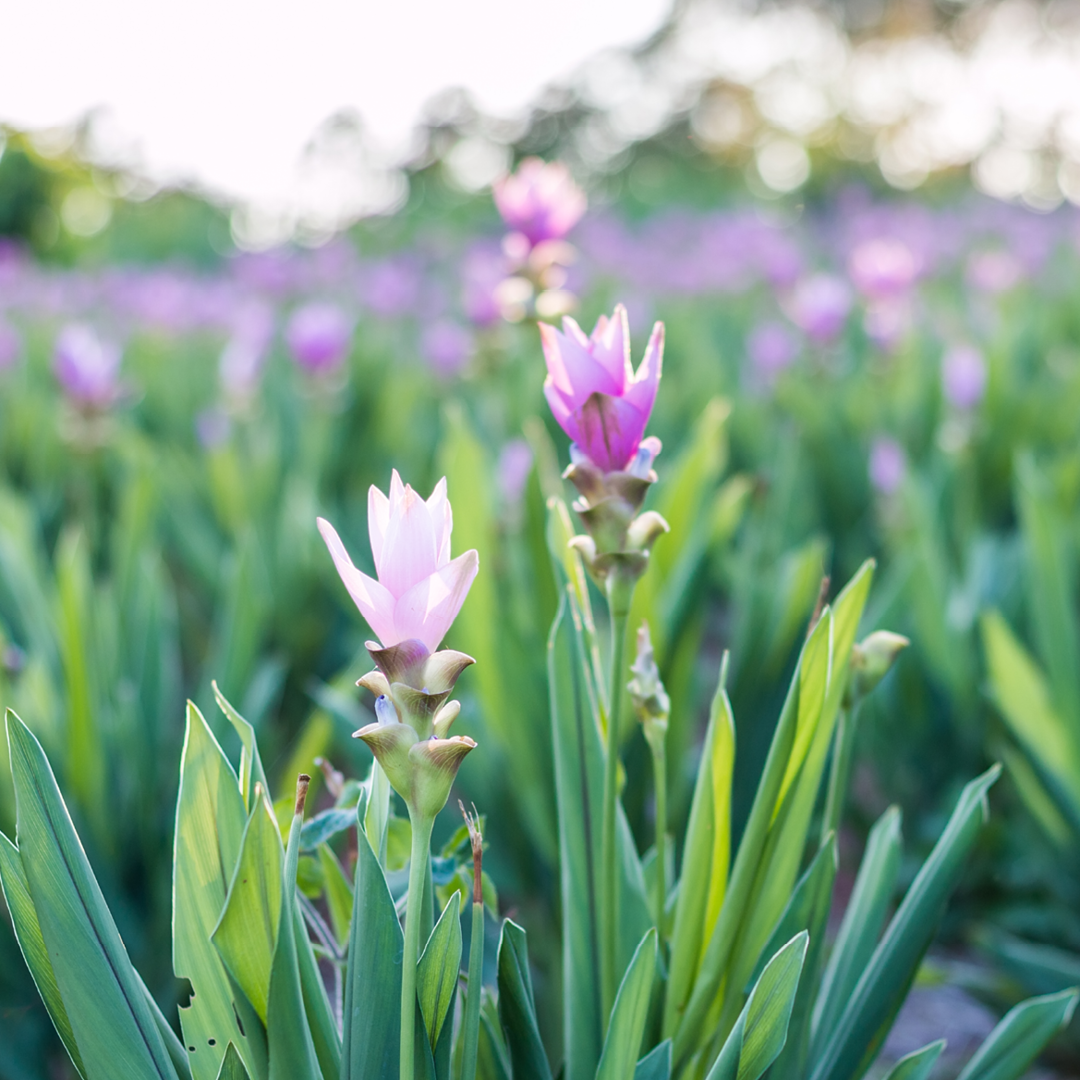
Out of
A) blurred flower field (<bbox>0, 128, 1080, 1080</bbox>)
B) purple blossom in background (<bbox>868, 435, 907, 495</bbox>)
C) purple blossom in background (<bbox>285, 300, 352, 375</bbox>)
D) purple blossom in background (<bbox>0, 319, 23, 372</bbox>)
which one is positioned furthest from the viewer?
purple blossom in background (<bbox>0, 319, 23, 372</bbox>)

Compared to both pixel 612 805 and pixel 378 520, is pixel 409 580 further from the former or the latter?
pixel 612 805

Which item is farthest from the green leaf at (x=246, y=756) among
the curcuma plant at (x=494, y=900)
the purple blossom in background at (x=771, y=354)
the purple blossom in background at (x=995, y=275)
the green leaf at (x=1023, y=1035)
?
the purple blossom in background at (x=995, y=275)

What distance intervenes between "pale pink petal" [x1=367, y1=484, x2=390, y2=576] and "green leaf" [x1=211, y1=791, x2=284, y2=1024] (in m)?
0.14

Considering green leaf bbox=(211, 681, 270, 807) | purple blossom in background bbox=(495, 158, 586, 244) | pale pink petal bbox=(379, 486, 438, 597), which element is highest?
purple blossom in background bbox=(495, 158, 586, 244)

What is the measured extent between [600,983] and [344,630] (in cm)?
111

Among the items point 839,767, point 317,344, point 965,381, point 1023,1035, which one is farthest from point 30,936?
point 317,344

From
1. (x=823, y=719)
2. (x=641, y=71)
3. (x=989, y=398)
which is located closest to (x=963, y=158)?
(x=641, y=71)

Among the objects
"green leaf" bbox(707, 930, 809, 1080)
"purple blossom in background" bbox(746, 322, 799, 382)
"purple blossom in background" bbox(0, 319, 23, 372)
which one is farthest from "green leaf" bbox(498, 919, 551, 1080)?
"purple blossom in background" bbox(0, 319, 23, 372)

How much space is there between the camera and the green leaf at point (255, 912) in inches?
20.3

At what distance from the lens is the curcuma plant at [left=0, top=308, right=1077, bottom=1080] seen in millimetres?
503

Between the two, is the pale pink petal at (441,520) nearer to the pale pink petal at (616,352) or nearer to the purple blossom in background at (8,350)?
the pale pink petal at (616,352)

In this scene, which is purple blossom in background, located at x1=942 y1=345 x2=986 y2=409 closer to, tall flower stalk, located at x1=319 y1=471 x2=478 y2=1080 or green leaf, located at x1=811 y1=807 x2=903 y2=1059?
green leaf, located at x1=811 y1=807 x2=903 y2=1059

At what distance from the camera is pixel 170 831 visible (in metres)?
1.21

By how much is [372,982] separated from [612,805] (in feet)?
0.58
